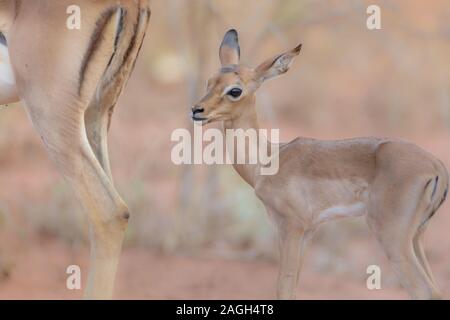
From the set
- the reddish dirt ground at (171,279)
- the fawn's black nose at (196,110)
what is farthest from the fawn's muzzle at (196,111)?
the reddish dirt ground at (171,279)

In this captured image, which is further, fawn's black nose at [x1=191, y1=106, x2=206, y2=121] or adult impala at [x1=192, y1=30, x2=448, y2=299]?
fawn's black nose at [x1=191, y1=106, x2=206, y2=121]

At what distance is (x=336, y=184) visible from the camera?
16.4ft

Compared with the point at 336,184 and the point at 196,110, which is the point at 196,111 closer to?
the point at 196,110

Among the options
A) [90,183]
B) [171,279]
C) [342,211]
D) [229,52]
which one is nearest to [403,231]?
[342,211]

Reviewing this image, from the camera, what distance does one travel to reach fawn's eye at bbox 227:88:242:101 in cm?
500

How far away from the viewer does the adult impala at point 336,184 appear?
4734 mm

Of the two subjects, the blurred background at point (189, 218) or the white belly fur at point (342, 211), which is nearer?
the white belly fur at point (342, 211)

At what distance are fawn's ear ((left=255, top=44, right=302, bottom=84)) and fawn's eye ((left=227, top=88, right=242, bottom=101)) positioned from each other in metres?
0.16

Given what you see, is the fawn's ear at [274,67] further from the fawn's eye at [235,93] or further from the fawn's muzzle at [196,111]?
the fawn's muzzle at [196,111]

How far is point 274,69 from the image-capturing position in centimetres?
512

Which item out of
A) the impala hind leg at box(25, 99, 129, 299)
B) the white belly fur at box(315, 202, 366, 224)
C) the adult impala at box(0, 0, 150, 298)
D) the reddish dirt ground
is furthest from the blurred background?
the white belly fur at box(315, 202, 366, 224)

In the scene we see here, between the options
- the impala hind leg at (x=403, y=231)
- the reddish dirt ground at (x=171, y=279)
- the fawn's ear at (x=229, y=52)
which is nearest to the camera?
the impala hind leg at (x=403, y=231)

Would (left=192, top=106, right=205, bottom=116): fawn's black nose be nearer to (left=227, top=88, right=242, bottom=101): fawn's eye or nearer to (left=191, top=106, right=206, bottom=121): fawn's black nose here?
(left=191, top=106, right=206, bottom=121): fawn's black nose
